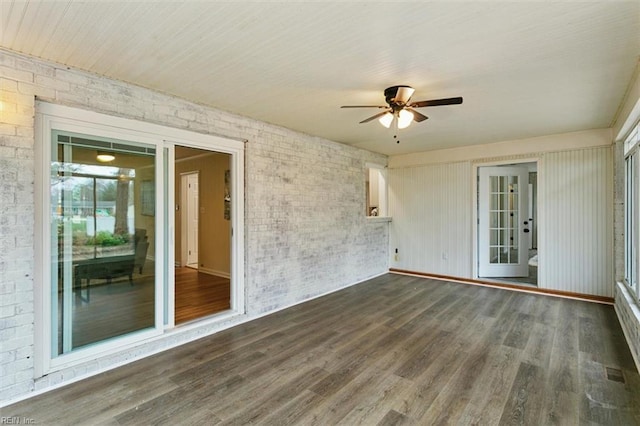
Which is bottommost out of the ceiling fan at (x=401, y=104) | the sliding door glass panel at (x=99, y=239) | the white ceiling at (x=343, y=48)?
the sliding door glass panel at (x=99, y=239)

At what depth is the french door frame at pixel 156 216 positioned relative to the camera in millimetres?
2395

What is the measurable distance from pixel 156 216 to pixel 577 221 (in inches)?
226

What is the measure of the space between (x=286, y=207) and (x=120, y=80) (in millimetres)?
2327

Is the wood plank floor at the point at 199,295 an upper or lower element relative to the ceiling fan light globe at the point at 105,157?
lower

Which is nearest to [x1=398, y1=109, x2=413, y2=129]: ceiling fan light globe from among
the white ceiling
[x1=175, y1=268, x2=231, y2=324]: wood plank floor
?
the white ceiling

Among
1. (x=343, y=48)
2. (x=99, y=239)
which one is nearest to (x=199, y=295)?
(x=99, y=239)

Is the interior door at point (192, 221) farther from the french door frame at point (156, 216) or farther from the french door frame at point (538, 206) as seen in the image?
the french door frame at point (538, 206)

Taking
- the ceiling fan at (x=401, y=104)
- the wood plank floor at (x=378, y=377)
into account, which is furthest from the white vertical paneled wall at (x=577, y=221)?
the ceiling fan at (x=401, y=104)

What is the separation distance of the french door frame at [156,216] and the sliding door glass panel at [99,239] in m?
0.05

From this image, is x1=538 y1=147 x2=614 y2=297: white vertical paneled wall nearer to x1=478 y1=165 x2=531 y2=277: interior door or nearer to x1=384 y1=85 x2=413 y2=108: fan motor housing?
x1=478 y1=165 x2=531 y2=277: interior door

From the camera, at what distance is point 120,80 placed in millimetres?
2771

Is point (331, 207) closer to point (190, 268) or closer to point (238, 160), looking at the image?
point (238, 160)

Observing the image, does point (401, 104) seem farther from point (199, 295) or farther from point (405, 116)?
point (199, 295)

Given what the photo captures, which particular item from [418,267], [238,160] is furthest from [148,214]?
[418,267]
